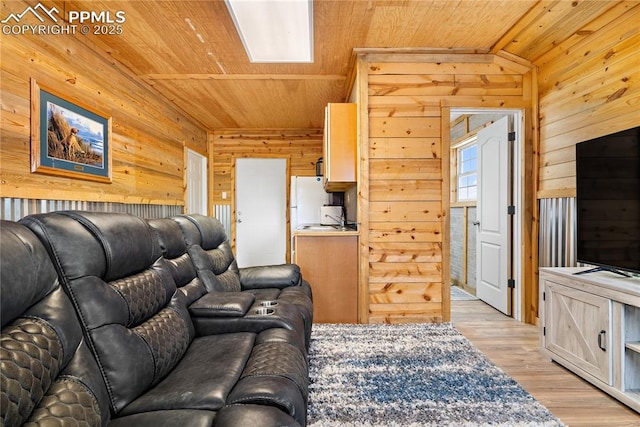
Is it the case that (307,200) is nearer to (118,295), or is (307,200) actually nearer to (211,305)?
(211,305)

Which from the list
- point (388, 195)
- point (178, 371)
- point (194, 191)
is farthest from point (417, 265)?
point (194, 191)

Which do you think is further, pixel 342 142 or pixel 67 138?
pixel 342 142

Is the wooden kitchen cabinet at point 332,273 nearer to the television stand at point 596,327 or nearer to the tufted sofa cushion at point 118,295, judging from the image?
the television stand at point 596,327

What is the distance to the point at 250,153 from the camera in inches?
240

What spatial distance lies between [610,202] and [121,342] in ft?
9.00

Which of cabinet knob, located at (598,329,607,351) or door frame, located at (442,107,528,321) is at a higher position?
door frame, located at (442,107,528,321)

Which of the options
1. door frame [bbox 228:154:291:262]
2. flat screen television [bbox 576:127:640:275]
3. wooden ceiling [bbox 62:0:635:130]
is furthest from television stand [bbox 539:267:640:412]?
door frame [bbox 228:154:291:262]

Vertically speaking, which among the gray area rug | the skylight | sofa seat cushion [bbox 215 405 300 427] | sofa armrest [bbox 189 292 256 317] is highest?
the skylight

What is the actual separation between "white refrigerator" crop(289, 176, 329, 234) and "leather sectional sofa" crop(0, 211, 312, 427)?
3.96 meters

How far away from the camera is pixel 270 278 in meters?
2.73

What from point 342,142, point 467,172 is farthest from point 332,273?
point 467,172

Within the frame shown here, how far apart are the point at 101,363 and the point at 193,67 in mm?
3173

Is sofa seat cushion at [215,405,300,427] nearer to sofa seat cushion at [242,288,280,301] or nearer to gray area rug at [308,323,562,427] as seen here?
gray area rug at [308,323,562,427]

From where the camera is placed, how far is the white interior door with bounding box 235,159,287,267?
6074 millimetres
